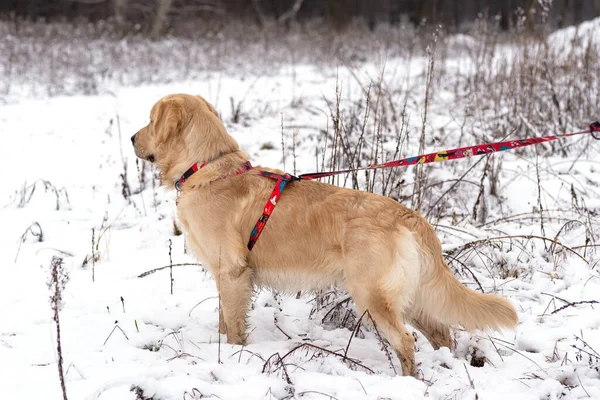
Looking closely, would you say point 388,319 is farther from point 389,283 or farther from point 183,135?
point 183,135

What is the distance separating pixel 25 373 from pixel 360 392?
5.17 ft

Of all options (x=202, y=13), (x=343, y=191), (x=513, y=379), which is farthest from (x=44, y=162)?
(x=202, y=13)

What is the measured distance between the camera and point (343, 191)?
286cm

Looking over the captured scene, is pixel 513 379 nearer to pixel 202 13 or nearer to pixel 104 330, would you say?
pixel 104 330

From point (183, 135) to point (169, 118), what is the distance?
0.13 metres

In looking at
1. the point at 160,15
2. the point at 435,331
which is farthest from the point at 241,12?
the point at 435,331

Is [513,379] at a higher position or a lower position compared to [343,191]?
lower

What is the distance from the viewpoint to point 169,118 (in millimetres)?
2992

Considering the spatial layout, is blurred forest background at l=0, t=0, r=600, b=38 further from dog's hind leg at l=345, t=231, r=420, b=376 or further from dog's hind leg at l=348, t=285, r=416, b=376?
dog's hind leg at l=348, t=285, r=416, b=376

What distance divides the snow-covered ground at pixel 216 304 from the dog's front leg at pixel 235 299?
0.32ft

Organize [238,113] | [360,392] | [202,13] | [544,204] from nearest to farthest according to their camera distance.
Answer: [360,392]
[544,204]
[238,113]
[202,13]

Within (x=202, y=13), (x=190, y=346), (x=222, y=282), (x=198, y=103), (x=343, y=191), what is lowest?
(x=190, y=346)

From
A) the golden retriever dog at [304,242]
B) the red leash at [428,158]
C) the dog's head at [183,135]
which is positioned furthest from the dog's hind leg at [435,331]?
the dog's head at [183,135]

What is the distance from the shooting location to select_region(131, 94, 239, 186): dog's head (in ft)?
9.88
